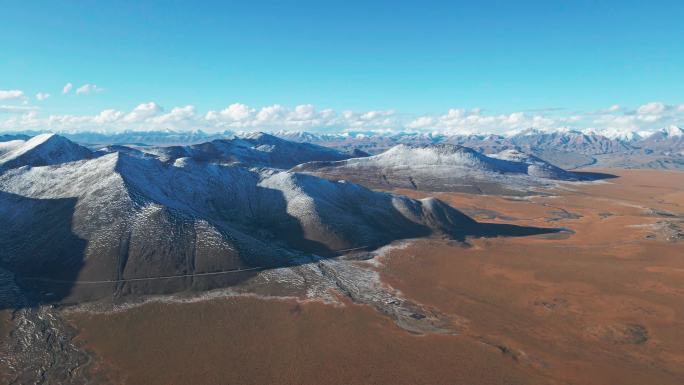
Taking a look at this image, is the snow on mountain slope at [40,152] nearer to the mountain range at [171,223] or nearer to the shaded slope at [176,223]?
the mountain range at [171,223]

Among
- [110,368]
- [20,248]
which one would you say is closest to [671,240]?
[110,368]

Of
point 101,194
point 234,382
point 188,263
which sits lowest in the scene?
point 234,382

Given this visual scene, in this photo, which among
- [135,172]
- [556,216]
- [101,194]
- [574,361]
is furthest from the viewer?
[556,216]

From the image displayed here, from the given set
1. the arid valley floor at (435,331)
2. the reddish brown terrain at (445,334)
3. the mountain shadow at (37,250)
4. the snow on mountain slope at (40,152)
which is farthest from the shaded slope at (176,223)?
the snow on mountain slope at (40,152)

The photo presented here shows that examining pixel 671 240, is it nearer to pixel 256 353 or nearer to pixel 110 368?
pixel 256 353

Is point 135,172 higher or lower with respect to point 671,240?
higher

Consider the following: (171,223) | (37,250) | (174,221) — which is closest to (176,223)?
(174,221)

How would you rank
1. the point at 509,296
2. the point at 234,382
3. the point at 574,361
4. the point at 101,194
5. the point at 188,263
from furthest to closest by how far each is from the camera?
the point at 101,194 → the point at 188,263 → the point at 509,296 → the point at 574,361 → the point at 234,382
